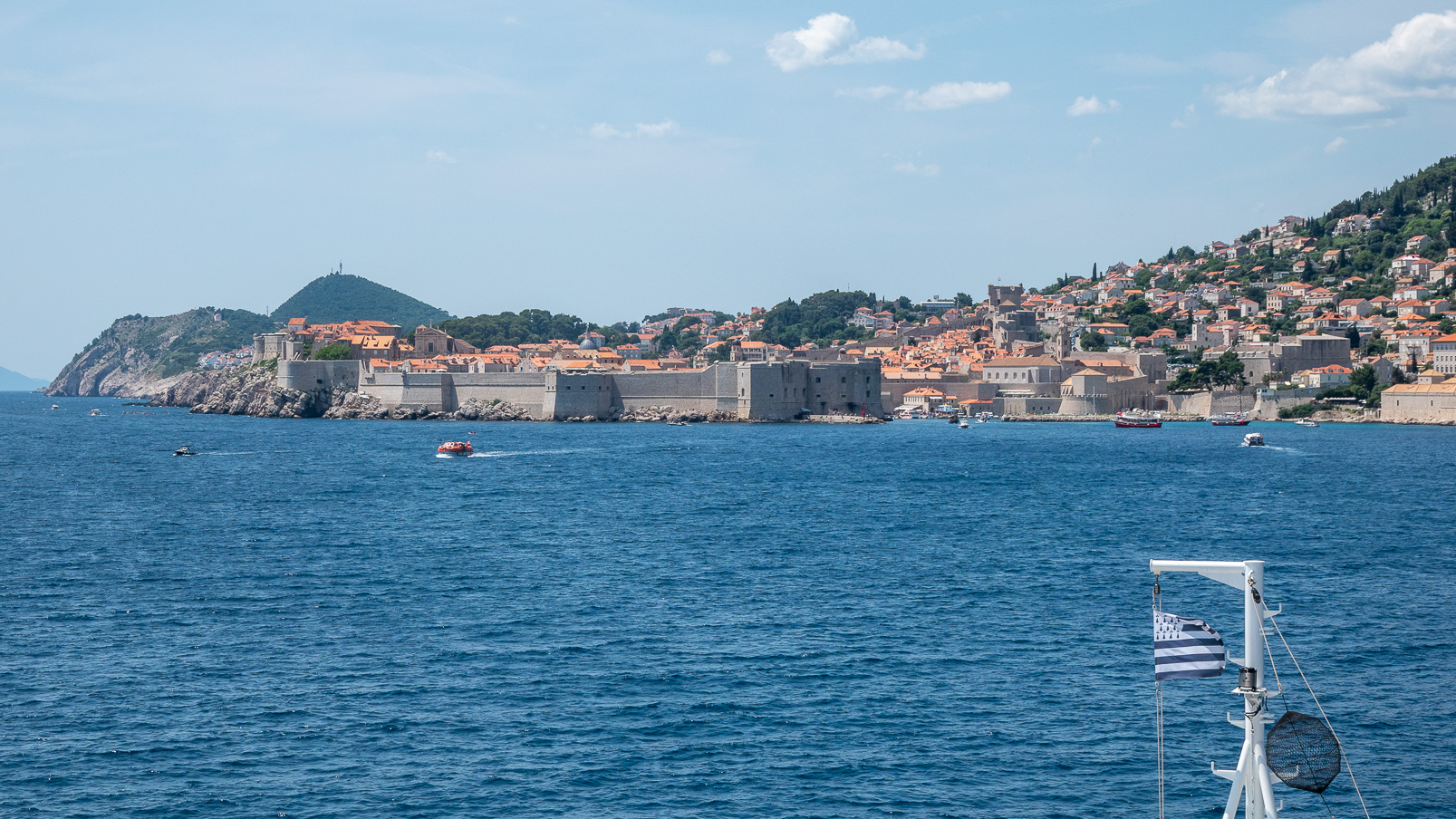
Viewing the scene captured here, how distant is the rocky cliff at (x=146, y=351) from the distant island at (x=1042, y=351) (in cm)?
1766

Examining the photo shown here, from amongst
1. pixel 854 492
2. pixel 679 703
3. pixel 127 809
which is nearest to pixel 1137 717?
pixel 679 703

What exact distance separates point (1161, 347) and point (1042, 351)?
8.77 m

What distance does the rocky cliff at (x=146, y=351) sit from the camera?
513ft

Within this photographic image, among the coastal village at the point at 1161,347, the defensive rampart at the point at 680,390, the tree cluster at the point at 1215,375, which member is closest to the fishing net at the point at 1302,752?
the defensive rampart at the point at 680,390

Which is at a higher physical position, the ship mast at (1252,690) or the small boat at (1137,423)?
the ship mast at (1252,690)

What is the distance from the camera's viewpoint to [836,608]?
17188mm

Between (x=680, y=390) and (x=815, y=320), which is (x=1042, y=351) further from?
(x=815, y=320)

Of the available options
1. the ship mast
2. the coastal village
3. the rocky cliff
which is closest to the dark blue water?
the ship mast

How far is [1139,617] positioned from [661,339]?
11680 centimetres

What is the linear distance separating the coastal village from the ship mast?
6421cm

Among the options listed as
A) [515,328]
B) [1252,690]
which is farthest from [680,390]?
[1252,690]

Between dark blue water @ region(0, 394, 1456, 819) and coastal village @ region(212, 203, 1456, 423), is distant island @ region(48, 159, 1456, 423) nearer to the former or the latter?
coastal village @ region(212, 203, 1456, 423)

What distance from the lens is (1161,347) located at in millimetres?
91250

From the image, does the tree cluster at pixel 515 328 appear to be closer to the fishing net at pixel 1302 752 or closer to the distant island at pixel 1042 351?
the distant island at pixel 1042 351
